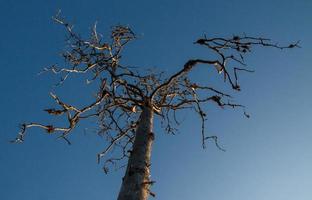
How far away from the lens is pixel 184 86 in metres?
8.58

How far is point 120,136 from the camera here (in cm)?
886

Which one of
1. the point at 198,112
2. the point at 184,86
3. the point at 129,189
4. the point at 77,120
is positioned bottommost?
the point at 129,189

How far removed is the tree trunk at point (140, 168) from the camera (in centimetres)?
523

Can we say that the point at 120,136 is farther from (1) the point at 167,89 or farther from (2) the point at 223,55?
(2) the point at 223,55

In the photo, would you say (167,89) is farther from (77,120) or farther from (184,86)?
(77,120)

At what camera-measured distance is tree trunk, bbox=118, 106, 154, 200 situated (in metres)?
5.23

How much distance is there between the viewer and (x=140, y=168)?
5.70 metres

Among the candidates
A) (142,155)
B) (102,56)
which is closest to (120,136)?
(102,56)

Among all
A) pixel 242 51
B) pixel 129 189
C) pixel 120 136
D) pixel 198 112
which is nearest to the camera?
pixel 129 189

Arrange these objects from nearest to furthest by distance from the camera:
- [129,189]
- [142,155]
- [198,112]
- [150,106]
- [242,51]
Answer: [129,189]
[142,155]
[242,51]
[150,106]
[198,112]

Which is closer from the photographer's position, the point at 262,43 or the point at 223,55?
the point at 262,43

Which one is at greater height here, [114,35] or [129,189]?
[114,35]

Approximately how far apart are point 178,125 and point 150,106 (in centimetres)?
181

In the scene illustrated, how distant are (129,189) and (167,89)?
147 inches
